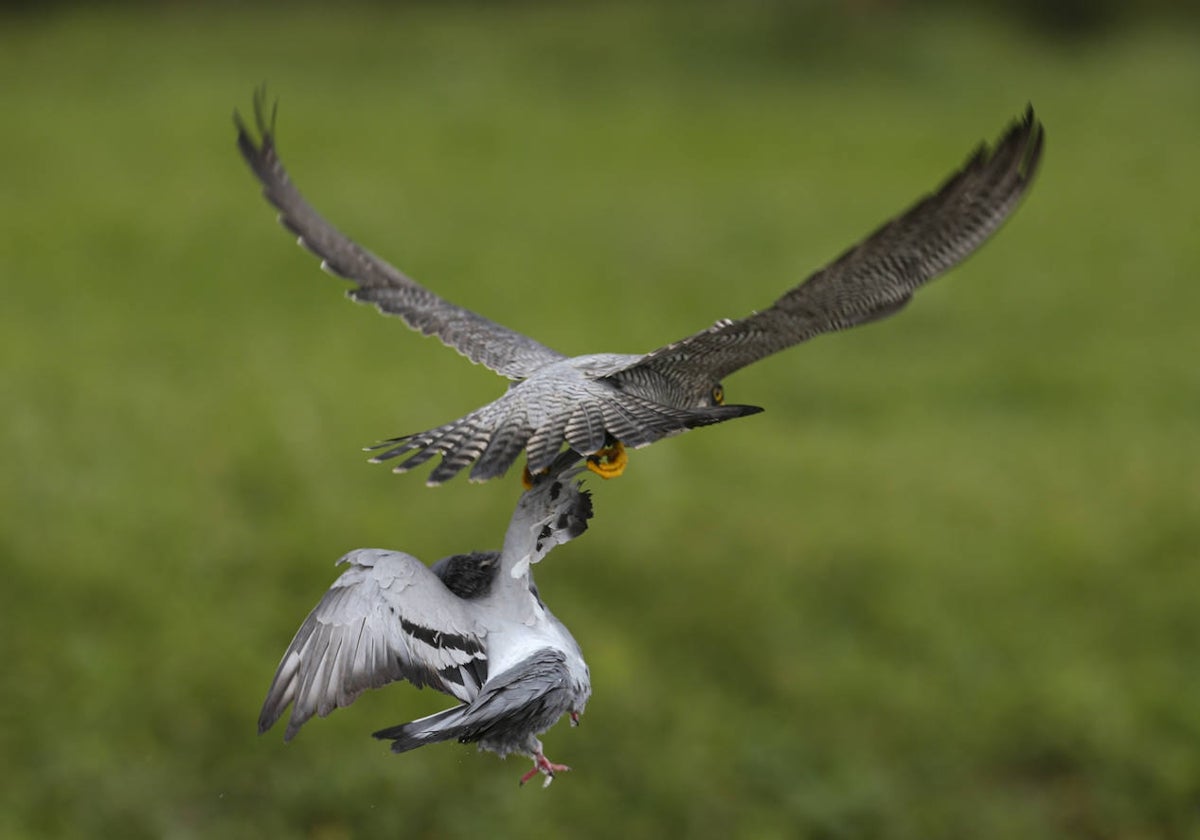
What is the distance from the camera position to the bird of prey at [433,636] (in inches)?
Result: 140

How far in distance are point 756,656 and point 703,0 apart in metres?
20.1

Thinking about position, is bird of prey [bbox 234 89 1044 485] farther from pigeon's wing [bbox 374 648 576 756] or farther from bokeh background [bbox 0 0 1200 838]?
bokeh background [bbox 0 0 1200 838]

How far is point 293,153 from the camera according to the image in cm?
2148

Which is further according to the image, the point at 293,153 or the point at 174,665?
the point at 293,153

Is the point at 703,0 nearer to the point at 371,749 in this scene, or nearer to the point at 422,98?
the point at 422,98

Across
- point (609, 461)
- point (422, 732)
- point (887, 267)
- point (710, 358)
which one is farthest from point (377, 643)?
point (887, 267)

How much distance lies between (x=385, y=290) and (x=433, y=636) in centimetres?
163

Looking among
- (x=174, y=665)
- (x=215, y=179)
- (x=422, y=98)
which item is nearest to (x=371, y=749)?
(x=174, y=665)

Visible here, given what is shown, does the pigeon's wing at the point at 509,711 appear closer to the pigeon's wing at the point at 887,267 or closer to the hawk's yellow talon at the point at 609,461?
the hawk's yellow talon at the point at 609,461

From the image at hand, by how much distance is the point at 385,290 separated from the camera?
4902 mm

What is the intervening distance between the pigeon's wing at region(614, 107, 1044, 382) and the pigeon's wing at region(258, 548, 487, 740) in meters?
0.74

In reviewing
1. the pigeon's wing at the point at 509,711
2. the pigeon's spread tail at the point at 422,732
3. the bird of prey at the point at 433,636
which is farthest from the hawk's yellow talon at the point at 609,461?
the pigeon's spread tail at the point at 422,732

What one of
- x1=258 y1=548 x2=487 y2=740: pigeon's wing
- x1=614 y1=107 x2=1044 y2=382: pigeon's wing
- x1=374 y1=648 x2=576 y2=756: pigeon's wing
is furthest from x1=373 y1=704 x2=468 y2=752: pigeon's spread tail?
x1=614 y1=107 x2=1044 y2=382: pigeon's wing

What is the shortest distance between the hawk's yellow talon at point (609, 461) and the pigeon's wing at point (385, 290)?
2.41 feet
